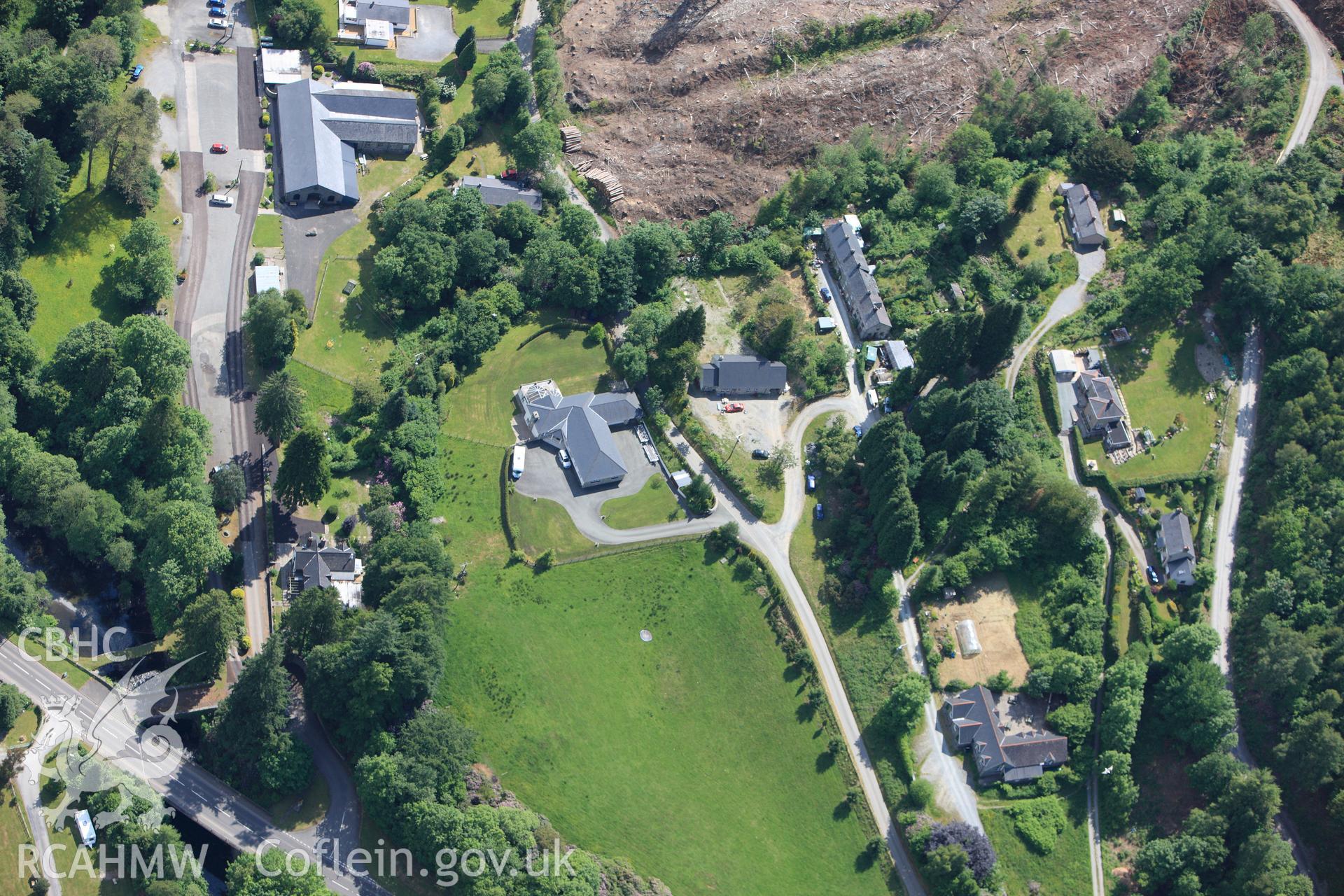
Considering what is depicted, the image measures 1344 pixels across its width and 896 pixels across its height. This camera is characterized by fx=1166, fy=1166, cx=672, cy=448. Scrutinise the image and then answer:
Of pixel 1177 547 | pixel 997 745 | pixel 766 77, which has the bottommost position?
pixel 997 745

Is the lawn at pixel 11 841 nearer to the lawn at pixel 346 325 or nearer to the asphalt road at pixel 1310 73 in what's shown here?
the lawn at pixel 346 325

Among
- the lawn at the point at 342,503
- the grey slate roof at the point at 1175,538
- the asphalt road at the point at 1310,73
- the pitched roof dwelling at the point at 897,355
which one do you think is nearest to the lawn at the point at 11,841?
the lawn at the point at 342,503

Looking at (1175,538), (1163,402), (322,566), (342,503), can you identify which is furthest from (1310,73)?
(322,566)

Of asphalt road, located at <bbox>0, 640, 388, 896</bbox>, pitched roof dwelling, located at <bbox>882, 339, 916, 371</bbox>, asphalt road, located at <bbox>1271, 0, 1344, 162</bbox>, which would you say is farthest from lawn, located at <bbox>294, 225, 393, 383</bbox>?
asphalt road, located at <bbox>1271, 0, 1344, 162</bbox>

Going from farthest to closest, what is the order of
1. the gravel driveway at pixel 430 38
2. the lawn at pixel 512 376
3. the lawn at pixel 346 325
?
the gravel driveway at pixel 430 38, the lawn at pixel 346 325, the lawn at pixel 512 376

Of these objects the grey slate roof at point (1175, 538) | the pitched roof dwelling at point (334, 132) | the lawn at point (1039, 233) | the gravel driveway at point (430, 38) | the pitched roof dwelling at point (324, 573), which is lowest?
the pitched roof dwelling at point (324, 573)

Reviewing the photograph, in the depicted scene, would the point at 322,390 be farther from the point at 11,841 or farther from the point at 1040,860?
the point at 1040,860

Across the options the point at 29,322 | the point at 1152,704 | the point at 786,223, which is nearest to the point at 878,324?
the point at 786,223

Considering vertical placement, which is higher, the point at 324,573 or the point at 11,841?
the point at 324,573
